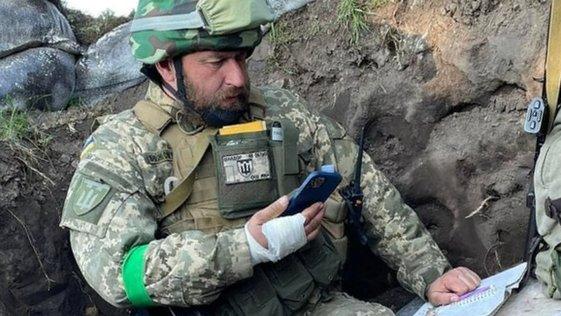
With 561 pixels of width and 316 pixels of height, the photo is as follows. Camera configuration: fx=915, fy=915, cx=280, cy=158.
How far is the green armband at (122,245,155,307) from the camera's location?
2.53 m

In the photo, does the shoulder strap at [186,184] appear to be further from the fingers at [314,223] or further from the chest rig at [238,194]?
the fingers at [314,223]

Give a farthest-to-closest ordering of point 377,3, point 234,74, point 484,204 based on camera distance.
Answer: point 377,3 < point 484,204 < point 234,74

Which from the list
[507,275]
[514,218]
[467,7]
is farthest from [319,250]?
[467,7]

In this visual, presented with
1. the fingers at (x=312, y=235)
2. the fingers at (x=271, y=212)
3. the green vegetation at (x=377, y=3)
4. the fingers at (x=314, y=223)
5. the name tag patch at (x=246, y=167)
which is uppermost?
the green vegetation at (x=377, y=3)

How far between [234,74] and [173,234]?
516 mm

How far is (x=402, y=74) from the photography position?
3500 mm

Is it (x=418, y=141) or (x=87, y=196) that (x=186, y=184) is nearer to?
(x=87, y=196)

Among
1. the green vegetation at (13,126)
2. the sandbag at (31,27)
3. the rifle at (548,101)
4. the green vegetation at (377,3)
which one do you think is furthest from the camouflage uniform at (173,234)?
the sandbag at (31,27)

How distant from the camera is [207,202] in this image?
8.98ft

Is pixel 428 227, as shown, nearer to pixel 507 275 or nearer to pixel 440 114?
pixel 440 114

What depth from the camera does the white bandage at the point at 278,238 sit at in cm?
248

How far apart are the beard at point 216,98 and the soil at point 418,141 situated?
2.85ft

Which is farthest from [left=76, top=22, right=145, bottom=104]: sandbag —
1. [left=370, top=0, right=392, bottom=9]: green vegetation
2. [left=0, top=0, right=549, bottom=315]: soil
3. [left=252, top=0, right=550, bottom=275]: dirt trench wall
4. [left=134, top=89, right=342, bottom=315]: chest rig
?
[left=134, top=89, right=342, bottom=315]: chest rig

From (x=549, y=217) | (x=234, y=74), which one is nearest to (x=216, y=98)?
(x=234, y=74)
